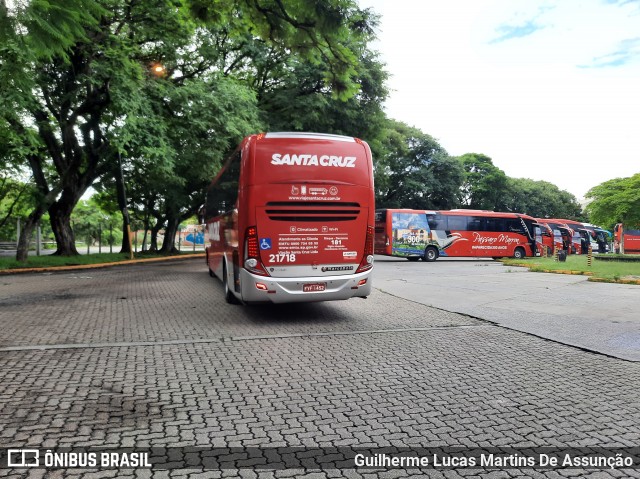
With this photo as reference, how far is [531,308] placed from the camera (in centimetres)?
950

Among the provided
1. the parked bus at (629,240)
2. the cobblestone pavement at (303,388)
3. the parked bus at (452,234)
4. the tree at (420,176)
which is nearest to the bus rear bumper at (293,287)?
the cobblestone pavement at (303,388)

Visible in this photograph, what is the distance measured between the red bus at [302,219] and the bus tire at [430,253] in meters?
20.8

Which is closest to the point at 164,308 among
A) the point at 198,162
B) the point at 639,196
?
the point at 198,162

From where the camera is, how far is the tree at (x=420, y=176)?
45188 millimetres

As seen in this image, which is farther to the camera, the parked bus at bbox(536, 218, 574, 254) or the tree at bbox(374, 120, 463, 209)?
the tree at bbox(374, 120, 463, 209)

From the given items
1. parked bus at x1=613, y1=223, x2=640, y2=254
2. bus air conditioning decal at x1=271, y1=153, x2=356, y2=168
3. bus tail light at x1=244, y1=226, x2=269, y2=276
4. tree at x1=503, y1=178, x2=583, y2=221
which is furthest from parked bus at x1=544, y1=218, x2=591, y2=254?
bus tail light at x1=244, y1=226, x2=269, y2=276

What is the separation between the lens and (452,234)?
29.4 meters

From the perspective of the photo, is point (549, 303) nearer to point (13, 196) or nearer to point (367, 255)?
point (367, 255)

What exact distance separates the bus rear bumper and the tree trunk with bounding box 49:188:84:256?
17.1 metres

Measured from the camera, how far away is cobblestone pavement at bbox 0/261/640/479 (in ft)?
11.1

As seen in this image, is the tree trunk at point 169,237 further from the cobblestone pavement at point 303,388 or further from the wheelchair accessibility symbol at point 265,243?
the wheelchair accessibility symbol at point 265,243

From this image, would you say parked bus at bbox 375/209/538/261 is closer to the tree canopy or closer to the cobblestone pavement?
the tree canopy

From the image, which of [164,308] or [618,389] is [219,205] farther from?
[618,389]

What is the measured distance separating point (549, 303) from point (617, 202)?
24113 millimetres
